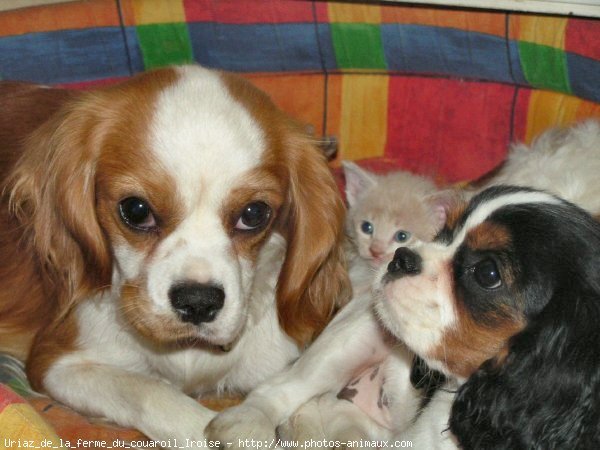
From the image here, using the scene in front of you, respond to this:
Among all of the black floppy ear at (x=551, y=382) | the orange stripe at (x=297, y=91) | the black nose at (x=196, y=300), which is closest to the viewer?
the black floppy ear at (x=551, y=382)

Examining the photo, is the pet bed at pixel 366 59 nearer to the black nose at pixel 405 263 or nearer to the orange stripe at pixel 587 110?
the orange stripe at pixel 587 110

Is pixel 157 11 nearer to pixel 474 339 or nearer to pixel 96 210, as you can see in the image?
pixel 96 210

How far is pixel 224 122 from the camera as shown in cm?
249

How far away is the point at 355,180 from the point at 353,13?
647mm

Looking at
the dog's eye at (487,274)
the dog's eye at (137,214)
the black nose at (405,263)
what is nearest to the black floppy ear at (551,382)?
the dog's eye at (487,274)

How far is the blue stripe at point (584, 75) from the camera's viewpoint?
3.29 m

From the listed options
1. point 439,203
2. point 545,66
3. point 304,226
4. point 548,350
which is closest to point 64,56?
point 304,226

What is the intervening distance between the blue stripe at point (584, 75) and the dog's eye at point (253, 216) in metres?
1.38

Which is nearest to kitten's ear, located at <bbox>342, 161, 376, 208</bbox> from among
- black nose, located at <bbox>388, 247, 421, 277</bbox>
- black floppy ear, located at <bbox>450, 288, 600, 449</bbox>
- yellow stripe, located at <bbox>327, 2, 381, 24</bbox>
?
yellow stripe, located at <bbox>327, 2, 381, 24</bbox>

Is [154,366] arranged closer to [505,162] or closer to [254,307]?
[254,307]

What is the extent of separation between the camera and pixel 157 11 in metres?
3.59

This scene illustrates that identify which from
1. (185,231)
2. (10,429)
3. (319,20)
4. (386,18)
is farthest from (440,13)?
(10,429)

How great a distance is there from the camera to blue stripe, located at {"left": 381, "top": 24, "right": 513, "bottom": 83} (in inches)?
137

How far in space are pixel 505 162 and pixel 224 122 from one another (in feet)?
4.43
